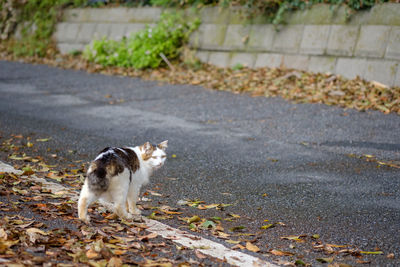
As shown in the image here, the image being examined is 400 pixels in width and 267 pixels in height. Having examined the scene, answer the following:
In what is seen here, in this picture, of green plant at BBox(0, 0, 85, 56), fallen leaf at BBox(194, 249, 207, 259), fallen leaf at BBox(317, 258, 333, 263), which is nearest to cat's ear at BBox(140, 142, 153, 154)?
fallen leaf at BBox(194, 249, 207, 259)

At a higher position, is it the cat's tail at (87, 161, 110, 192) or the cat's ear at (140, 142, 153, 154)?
the cat's ear at (140, 142, 153, 154)

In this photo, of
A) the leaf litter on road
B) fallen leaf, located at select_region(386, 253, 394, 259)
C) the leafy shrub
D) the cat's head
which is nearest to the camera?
the leaf litter on road

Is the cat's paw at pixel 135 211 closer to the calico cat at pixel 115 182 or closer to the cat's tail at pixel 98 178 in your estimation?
the calico cat at pixel 115 182

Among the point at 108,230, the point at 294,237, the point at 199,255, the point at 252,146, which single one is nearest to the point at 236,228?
the point at 294,237

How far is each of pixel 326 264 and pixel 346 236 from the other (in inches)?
24.2

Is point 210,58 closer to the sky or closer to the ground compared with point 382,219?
closer to the sky

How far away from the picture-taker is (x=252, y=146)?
7.37m

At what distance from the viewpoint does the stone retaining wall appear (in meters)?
10.2

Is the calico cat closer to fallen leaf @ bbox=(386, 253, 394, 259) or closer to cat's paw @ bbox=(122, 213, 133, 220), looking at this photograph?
cat's paw @ bbox=(122, 213, 133, 220)

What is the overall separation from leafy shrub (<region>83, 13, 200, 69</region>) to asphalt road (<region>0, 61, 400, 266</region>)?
53.0 inches

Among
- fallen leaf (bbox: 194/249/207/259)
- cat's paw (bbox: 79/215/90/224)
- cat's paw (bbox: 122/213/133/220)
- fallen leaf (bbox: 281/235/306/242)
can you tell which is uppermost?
fallen leaf (bbox: 281/235/306/242)

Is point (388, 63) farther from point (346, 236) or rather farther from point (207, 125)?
point (346, 236)

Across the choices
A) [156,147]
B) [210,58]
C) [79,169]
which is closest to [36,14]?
[210,58]

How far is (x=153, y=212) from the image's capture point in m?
4.91
